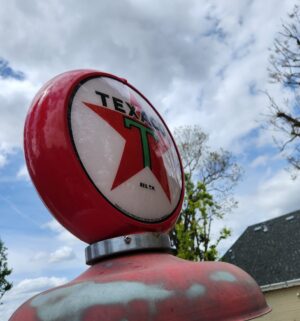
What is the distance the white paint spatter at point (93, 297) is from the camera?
115cm

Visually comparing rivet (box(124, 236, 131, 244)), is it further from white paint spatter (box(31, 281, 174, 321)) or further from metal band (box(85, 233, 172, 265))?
white paint spatter (box(31, 281, 174, 321))

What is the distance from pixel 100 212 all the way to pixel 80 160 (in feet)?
0.67

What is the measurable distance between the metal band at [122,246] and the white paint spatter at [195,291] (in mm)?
323

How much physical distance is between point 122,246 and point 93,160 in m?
0.33

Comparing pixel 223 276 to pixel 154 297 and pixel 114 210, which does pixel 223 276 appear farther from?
pixel 114 210

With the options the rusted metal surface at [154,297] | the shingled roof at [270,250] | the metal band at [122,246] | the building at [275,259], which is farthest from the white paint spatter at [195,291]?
the shingled roof at [270,250]

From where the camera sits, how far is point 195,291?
47.4 inches

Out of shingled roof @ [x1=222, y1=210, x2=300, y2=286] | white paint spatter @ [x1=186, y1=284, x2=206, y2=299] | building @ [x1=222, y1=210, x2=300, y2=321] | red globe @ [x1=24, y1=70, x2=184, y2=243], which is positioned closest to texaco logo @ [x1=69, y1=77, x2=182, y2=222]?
red globe @ [x1=24, y1=70, x2=184, y2=243]

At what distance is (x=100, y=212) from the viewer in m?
1.49

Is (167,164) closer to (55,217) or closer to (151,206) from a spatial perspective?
(151,206)

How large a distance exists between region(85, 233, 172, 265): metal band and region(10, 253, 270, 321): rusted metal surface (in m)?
0.09

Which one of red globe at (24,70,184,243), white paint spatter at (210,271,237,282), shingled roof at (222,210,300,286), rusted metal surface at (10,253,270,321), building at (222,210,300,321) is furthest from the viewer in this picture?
shingled roof at (222,210,300,286)

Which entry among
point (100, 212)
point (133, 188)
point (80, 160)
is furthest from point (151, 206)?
point (80, 160)

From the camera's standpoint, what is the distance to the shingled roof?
17.7m
